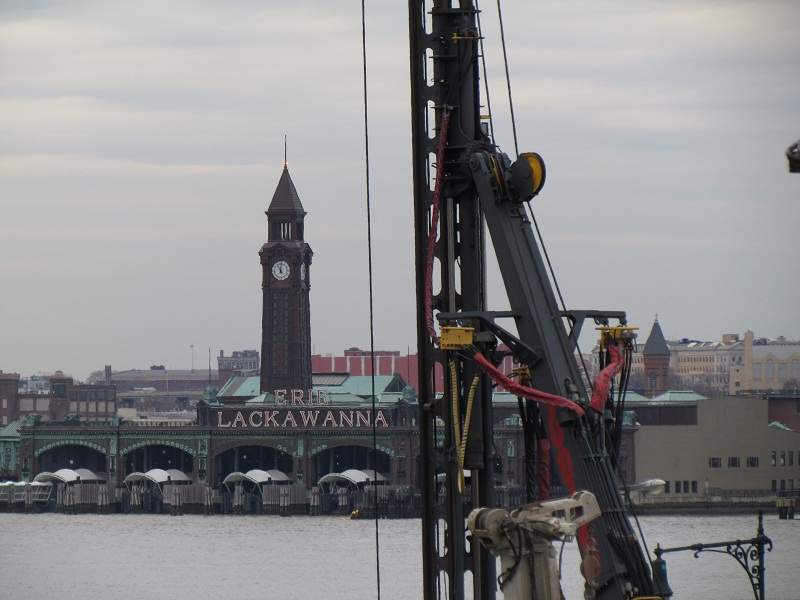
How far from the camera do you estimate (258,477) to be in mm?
122438

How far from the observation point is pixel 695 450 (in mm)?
119875

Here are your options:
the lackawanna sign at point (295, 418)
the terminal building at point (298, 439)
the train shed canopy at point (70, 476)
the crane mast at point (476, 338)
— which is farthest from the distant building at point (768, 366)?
the crane mast at point (476, 338)

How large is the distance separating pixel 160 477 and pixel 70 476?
5673mm

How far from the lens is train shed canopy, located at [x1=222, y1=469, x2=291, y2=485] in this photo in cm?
12200

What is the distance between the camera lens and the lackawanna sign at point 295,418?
126m

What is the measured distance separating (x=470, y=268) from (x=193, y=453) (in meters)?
112

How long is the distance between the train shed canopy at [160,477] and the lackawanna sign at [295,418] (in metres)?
4.41

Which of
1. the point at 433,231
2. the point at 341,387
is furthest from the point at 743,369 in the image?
the point at 433,231

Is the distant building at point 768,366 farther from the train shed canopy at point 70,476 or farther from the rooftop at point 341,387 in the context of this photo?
the train shed canopy at point 70,476

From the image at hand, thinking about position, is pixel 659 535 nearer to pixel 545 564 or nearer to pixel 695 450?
pixel 695 450

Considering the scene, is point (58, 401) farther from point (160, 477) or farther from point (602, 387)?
point (602, 387)

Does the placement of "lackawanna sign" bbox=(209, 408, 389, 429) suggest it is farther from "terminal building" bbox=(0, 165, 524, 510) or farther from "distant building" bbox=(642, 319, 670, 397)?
"distant building" bbox=(642, 319, 670, 397)

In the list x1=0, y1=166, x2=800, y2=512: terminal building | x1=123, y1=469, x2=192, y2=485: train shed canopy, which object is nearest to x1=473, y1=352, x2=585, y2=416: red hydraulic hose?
x1=0, y1=166, x2=800, y2=512: terminal building

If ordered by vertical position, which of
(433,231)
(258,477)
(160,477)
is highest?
(160,477)
